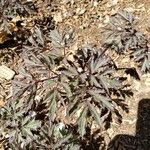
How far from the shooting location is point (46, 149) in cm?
374

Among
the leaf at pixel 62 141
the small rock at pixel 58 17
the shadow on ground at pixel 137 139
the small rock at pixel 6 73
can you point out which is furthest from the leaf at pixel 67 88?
the small rock at pixel 58 17

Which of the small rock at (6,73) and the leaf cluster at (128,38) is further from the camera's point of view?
the small rock at (6,73)

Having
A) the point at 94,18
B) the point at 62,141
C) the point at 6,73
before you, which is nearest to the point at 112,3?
the point at 94,18

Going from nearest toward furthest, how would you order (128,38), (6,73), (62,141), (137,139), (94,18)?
(62,141), (137,139), (128,38), (6,73), (94,18)

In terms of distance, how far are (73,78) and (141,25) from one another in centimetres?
A: 143

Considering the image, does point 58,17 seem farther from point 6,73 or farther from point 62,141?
point 62,141

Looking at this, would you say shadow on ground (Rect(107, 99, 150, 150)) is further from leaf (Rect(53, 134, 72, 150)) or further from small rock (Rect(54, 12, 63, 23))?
small rock (Rect(54, 12, 63, 23))

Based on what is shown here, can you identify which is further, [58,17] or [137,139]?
[58,17]

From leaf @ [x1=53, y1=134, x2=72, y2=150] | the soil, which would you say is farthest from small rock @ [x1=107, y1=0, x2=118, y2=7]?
leaf @ [x1=53, y1=134, x2=72, y2=150]

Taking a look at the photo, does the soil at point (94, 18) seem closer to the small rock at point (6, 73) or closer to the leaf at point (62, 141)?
the small rock at point (6, 73)

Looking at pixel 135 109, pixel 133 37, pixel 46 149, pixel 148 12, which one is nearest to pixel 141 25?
pixel 148 12

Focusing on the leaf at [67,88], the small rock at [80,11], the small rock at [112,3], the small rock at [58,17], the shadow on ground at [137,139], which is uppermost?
the small rock at [112,3]

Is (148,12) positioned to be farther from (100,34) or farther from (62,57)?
(62,57)

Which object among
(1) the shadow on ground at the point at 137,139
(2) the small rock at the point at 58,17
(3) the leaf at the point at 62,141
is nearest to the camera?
(3) the leaf at the point at 62,141
